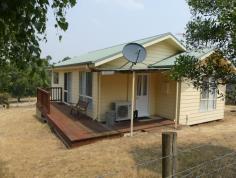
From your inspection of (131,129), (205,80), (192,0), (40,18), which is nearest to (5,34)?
(40,18)

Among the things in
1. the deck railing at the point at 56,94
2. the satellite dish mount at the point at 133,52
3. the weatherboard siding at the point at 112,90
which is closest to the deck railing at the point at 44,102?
the weatherboard siding at the point at 112,90

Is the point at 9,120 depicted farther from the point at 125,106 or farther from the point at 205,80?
the point at 205,80

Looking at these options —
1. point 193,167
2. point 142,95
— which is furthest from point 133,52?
point 193,167

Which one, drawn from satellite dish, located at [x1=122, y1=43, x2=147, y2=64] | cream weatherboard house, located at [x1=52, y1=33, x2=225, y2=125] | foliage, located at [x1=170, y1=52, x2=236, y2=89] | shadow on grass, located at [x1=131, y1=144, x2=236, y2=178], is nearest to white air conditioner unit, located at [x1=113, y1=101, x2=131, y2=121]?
cream weatherboard house, located at [x1=52, y1=33, x2=225, y2=125]

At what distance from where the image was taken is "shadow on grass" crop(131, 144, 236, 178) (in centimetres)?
590

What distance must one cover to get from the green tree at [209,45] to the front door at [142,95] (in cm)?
670

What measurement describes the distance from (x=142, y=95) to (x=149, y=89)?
0.51 metres

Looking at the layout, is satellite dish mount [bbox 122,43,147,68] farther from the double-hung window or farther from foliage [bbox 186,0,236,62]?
foliage [bbox 186,0,236,62]

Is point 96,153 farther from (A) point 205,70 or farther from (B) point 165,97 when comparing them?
(B) point 165,97

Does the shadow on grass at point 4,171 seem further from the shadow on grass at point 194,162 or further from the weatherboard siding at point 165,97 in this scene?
the weatherboard siding at point 165,97

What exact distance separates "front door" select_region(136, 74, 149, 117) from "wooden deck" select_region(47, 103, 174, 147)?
0.97 meters

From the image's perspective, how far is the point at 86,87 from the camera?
525 inches

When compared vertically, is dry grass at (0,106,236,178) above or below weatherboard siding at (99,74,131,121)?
below

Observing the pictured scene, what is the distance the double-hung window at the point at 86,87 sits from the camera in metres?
12.6
